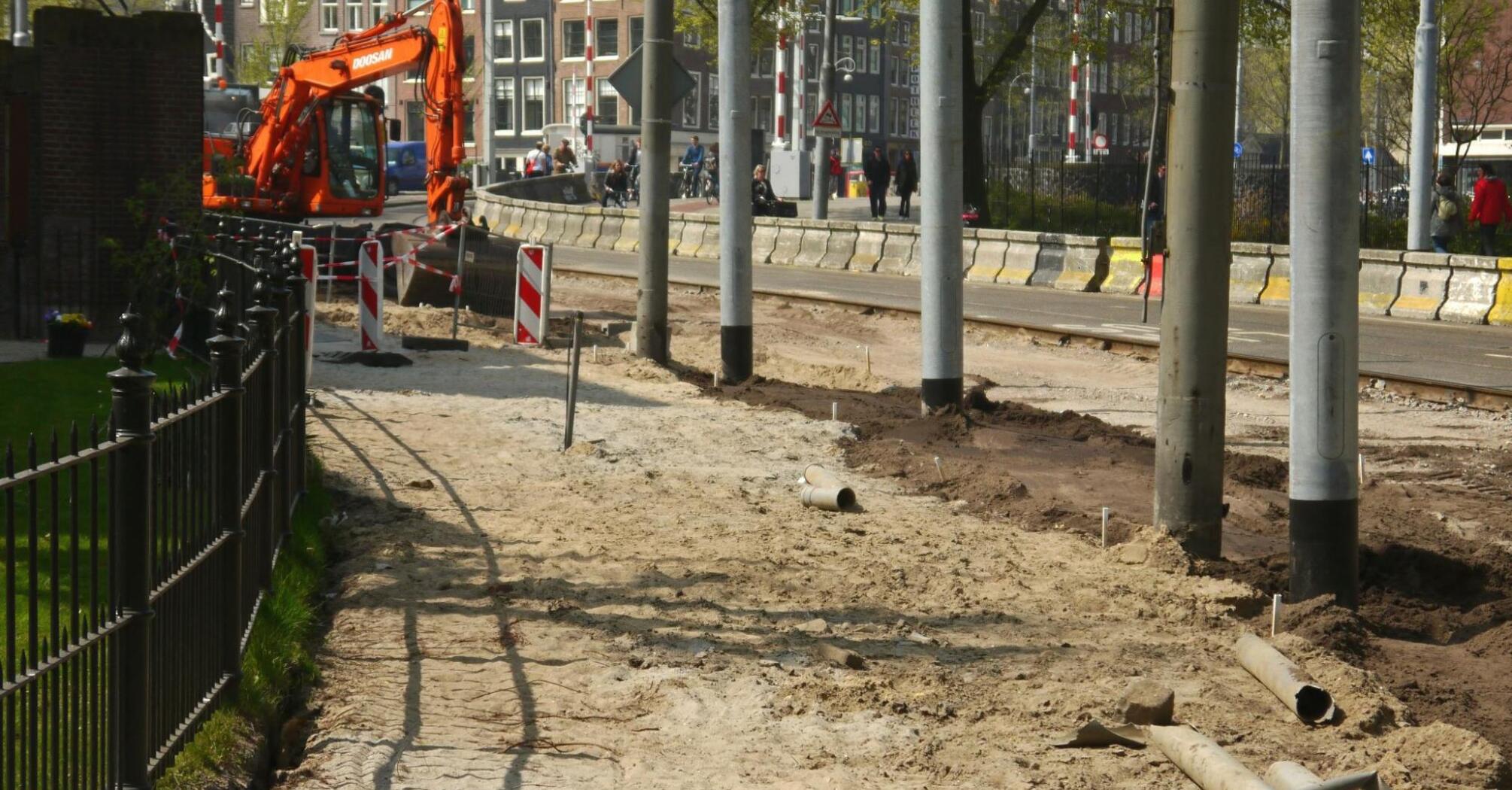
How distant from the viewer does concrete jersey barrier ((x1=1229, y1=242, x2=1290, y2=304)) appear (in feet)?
88.0

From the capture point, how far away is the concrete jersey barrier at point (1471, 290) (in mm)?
23625

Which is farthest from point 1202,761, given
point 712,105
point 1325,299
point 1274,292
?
point 712,105

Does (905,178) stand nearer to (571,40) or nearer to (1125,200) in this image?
(1125,200)

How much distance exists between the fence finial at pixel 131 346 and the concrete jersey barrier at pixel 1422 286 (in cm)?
2204

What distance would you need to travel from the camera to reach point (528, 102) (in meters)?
85.4

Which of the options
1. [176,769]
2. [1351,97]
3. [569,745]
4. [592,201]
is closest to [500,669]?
[569,745]

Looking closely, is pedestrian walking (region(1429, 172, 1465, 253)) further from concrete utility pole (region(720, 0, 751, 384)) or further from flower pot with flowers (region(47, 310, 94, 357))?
flower pot with flowers (region(47, 310, 94, 357))

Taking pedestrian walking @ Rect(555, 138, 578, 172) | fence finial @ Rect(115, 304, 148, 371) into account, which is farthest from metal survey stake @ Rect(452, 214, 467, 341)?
pedestrian walking @ Rect(555, 138, 578, 172)

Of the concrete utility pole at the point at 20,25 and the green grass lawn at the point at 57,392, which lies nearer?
the green grass lawn at the point at 57,392

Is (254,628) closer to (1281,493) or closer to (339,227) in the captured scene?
(1281,493)

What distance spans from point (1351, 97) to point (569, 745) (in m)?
4.36

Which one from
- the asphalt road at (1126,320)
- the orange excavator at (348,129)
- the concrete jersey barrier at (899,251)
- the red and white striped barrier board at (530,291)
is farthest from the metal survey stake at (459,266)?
the concrete jersey barrier at (899,251)

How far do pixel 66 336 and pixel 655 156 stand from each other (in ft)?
18.5

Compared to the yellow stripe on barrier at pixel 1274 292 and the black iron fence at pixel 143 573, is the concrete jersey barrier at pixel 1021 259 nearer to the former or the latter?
the yellow stripe on barrier at pixel 1274 292
